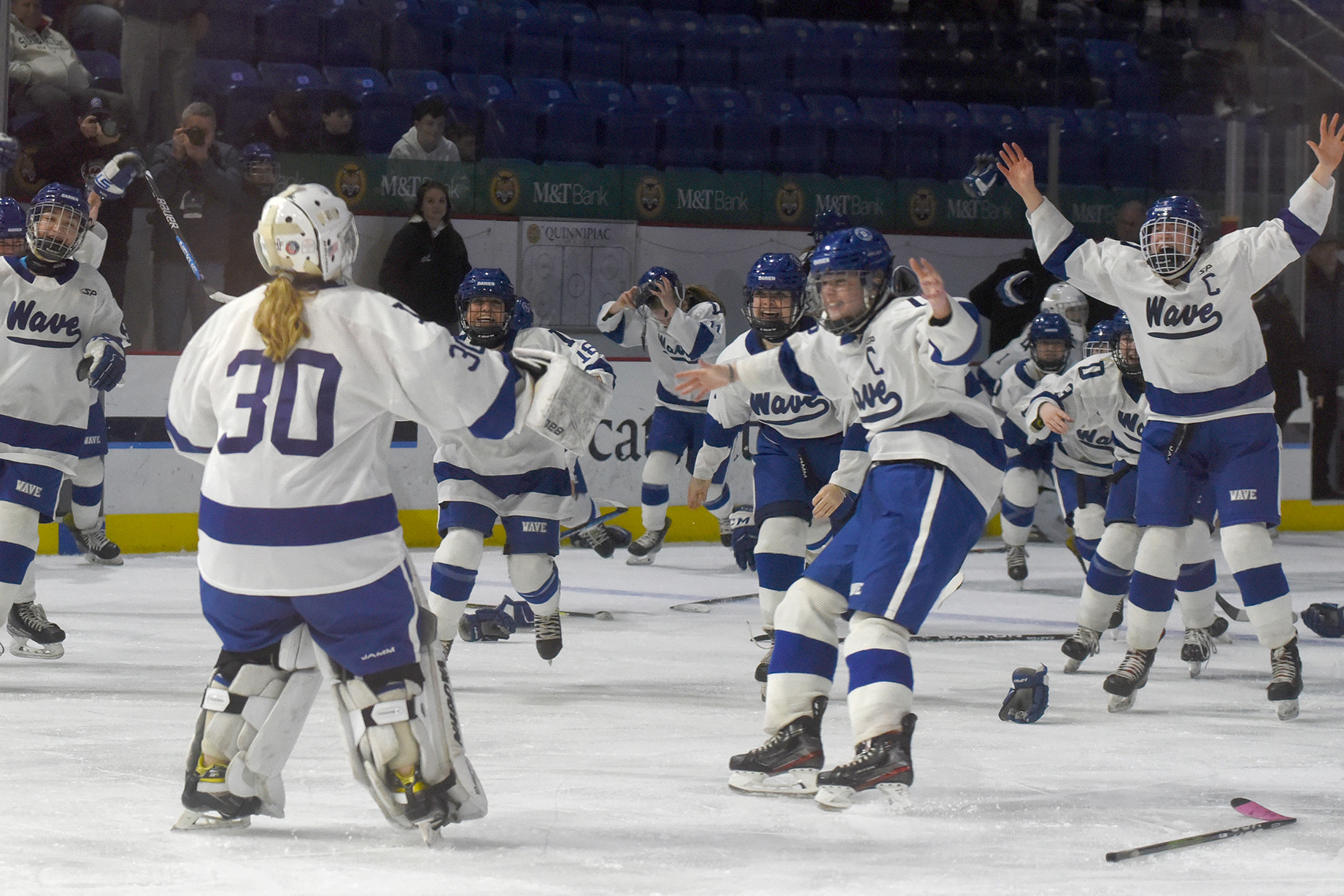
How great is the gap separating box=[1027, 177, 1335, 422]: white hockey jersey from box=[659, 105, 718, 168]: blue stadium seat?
517 cm

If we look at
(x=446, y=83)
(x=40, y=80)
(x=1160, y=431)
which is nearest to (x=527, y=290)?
(x=446, y=83)

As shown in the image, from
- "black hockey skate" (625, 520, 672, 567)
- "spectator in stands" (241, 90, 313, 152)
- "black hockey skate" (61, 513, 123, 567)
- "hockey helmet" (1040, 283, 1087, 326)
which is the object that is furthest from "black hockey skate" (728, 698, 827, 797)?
"spectator in stands" (241, 90, 313, 152)

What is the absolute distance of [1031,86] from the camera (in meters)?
10.4

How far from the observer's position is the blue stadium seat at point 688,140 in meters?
9.48

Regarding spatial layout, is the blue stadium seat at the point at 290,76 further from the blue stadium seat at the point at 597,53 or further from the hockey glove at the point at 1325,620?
the hockey glove at the point at 1325,620

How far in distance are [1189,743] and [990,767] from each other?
652 millimetres

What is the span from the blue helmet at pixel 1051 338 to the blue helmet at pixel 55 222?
11.9ft

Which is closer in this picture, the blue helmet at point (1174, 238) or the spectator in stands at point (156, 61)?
the blue helmet at point (1174, 238)

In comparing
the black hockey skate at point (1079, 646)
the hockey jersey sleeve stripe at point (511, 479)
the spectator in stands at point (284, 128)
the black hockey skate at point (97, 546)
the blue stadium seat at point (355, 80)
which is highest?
the blue stadium seat at point (355, 80)

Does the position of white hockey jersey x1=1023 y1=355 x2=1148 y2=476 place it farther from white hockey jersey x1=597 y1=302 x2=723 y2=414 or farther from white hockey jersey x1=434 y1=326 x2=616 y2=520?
white hockey jersey x1=597 y1=302 x2=723 y2=414

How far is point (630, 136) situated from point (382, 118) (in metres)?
1.45

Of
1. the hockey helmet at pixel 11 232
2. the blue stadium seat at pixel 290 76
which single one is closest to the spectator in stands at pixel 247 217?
the blue stadium seat at pixel 290 76

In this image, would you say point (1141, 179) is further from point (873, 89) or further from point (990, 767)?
point (990, 767)

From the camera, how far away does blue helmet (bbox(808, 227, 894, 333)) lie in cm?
359
